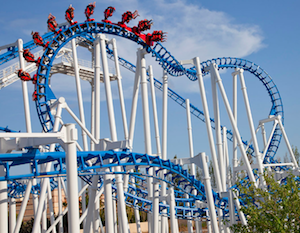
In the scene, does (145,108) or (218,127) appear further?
(218,127)

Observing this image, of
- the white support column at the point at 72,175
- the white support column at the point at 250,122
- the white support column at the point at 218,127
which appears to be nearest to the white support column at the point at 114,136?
the white support column at the point at 72,175

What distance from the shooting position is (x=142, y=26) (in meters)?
11.4

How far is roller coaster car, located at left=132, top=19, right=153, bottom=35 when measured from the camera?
11366 millimetres

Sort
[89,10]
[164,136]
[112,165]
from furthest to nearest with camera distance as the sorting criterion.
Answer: [164,136]
[89,10]
[112,165]

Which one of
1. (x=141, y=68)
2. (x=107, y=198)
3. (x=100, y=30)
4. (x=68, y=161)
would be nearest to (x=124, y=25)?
(x=100, y=30)

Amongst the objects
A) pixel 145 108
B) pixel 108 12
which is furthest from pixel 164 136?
pixel 108 12

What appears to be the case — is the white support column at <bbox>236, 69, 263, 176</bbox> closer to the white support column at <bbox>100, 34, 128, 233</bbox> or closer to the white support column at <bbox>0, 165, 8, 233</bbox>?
the white support column at <bbox>100, 34, 128, 233</bbox>

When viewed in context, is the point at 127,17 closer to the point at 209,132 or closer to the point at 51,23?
the point at 51,23

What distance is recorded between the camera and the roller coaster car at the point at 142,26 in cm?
1137

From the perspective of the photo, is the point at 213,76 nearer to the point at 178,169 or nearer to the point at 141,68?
the point at 141,68

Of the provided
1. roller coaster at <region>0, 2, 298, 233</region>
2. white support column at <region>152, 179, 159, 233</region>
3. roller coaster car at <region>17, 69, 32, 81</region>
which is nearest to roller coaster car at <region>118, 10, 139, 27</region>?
roller coaster at <region>0, 2, 298, 233</region>

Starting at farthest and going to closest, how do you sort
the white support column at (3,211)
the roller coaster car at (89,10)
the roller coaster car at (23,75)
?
the roller coaster car at (89,10), the roller coaster car at (23,75), the white support column at (3,211)

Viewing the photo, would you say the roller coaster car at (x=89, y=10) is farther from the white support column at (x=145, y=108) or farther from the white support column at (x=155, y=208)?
the white support column at (x=155, y=208)

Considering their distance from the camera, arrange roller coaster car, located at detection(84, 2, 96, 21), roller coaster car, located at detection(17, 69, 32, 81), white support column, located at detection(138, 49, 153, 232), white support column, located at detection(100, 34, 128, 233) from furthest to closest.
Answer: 1. roller coaster car, located at detection(84, 2, 96, 21)
2. roller coaster car, located at detection(17, 69, 32, 81)
3. white support column, located at detection(138, 49, 153, 232)
4. white support column, located at detection(100, 34, 128, 233)
